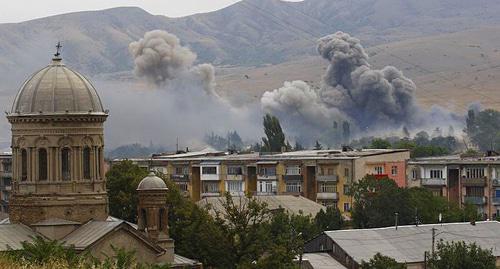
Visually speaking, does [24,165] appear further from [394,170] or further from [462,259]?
[394,170]

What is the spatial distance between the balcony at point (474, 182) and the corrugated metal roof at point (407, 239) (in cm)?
2760

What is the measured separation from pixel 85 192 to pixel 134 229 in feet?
8.43

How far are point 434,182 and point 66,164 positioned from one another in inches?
2444

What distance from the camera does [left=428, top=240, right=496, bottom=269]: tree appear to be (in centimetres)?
7212

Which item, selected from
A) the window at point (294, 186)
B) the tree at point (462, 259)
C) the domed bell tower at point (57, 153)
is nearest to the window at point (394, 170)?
the window at point (294, 186)

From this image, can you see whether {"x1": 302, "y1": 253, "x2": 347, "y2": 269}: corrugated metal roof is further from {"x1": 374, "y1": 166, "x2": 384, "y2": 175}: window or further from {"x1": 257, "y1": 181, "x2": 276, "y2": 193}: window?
{"x1": 257, "y1": 181, "x2": 276, "y2": 193}: window

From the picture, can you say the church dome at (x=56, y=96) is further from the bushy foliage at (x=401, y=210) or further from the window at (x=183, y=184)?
the window at (x=183, y=184)

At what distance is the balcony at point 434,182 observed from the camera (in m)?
120

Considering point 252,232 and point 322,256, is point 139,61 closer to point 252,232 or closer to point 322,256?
point 322,256

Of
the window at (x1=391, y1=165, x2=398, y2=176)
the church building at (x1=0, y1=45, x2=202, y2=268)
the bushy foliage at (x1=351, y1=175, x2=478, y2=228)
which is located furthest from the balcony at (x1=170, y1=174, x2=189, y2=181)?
the church building at (x1=0, y1=45, x2=202, y2=268)

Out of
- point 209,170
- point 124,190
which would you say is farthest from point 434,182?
point 124,190

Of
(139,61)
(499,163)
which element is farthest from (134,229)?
(139,61)

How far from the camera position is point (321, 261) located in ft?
258

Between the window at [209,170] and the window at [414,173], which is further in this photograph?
the window at [209,170]
